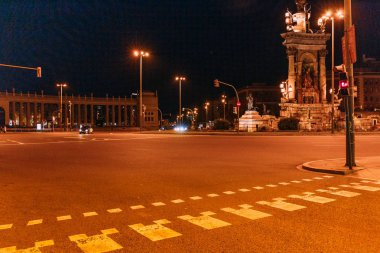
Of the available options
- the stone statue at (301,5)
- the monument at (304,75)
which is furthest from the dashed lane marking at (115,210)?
the stone statue at (301,5)

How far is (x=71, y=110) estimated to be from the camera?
13388cm

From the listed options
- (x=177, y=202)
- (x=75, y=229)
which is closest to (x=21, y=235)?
(x=75, y=229)

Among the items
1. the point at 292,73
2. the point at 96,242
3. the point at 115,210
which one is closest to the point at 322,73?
the point at 292,73

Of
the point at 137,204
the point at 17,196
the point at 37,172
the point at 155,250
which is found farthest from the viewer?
the point at 37,172

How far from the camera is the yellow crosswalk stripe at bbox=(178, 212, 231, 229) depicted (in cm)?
634

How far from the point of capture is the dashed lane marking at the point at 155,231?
19.0 feet

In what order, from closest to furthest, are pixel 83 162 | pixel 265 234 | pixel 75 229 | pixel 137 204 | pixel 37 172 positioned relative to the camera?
pixel 265 234, pixel 75 229, pixel 137 204, pixel 37 172, pixel 83 162

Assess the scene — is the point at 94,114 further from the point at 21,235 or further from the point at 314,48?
the point at 21,235

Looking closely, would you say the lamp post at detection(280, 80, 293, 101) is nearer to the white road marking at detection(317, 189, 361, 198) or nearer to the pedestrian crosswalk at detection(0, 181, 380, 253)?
the pedestrian crosswalk at detection(0, 181, 380, 253)

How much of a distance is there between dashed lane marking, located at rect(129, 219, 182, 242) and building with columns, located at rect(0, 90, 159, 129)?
98.5 m

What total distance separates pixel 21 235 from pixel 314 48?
52370 millimetres

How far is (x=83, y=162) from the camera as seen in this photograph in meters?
16.1

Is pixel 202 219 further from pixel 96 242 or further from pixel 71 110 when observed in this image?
pixel 71 110

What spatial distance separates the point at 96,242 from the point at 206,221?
1.92 meters
